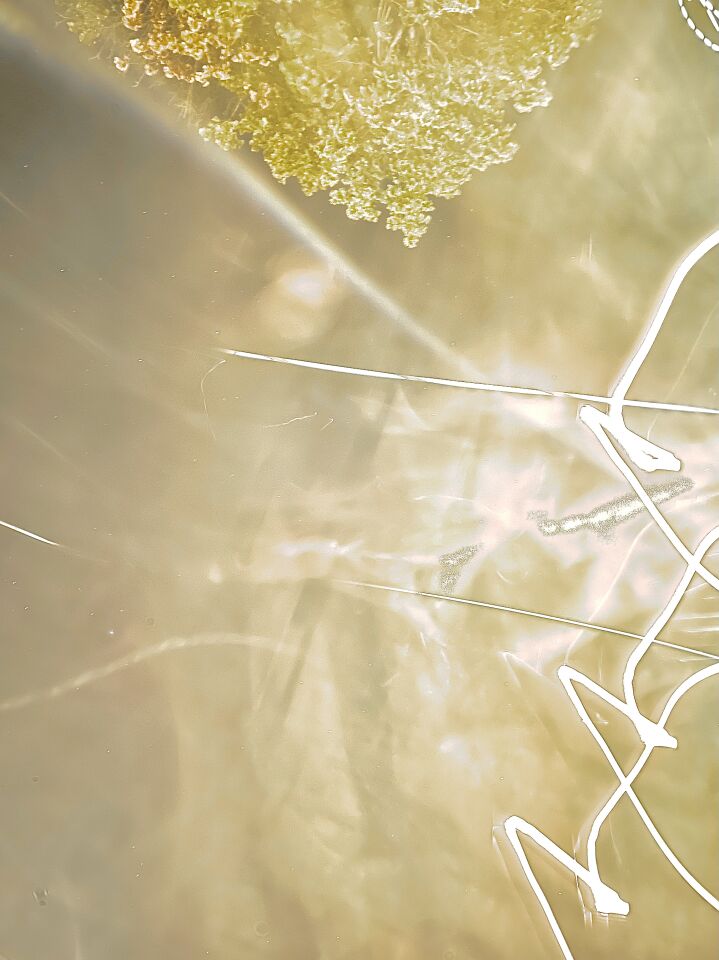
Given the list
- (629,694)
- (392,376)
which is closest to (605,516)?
(629,694)

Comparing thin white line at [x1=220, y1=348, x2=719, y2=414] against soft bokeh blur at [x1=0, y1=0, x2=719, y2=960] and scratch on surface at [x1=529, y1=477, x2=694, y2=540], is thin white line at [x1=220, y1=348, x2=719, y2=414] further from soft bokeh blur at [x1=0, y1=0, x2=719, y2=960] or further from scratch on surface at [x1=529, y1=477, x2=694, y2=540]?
scratch on surface at [x1=529, y1=477, x2=694, y2=540]

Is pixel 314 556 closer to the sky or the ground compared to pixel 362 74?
closer to the ground

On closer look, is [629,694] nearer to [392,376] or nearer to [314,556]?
[314,556]

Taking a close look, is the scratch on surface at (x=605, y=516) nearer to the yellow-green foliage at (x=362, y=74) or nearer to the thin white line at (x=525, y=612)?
the thin white line at (x=525, y=612)

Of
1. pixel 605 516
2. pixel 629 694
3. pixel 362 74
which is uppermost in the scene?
pixel 362 74

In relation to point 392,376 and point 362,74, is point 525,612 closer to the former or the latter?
point 392,376

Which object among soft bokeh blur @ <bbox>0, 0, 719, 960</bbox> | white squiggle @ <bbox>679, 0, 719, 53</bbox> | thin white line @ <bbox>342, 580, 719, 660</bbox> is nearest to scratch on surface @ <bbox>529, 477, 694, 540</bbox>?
soft bokeh blur @ <bbox>0, 0, 719, 960</bbox>
